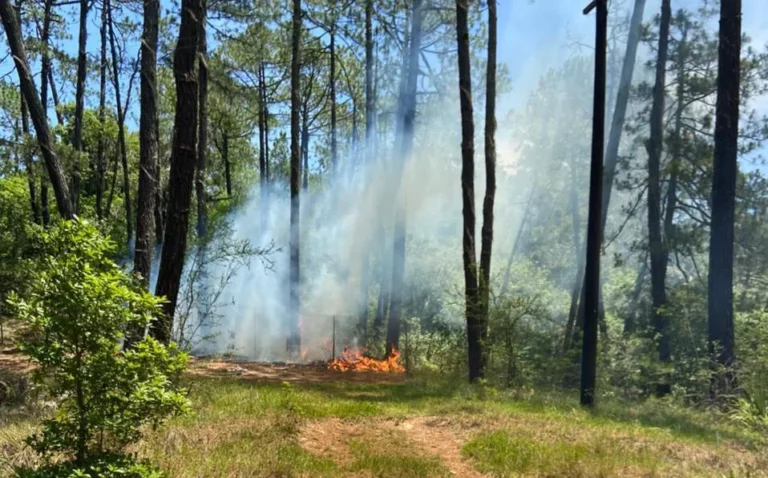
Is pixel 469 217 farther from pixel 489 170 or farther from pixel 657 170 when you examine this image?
pixel 657 170

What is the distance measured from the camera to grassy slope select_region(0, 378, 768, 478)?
4.57 m

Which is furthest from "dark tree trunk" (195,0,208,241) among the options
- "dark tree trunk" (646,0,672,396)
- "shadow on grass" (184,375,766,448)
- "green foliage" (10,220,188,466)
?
"dark tree trunk" (646,0,672,396)

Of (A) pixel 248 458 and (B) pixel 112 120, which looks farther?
(B) pixel 112 120

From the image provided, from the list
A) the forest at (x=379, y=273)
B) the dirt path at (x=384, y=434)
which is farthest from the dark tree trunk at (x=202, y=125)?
the dirt path at (x=384, y=434)

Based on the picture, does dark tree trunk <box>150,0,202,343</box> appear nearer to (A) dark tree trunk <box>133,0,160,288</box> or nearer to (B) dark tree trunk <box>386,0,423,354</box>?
(A) dark tree trunk <box>133,0,160,288</box>

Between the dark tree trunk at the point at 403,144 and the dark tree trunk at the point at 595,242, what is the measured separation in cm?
902

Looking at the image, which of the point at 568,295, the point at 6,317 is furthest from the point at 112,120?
the point at 568,295

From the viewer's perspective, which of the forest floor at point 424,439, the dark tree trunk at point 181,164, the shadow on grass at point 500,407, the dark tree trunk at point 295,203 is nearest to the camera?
the forest floor at point 424,439

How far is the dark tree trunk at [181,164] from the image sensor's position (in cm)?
638

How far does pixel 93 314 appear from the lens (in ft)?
10.8

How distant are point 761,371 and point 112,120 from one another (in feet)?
90.6

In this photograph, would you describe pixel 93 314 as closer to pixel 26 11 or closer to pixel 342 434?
pixel 342 434

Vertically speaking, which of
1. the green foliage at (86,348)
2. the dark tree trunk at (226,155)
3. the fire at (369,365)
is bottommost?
the fire at (369,365)

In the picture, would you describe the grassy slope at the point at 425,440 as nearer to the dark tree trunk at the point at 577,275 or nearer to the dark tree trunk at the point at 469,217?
the dark tree trunk at the point at 469,217
